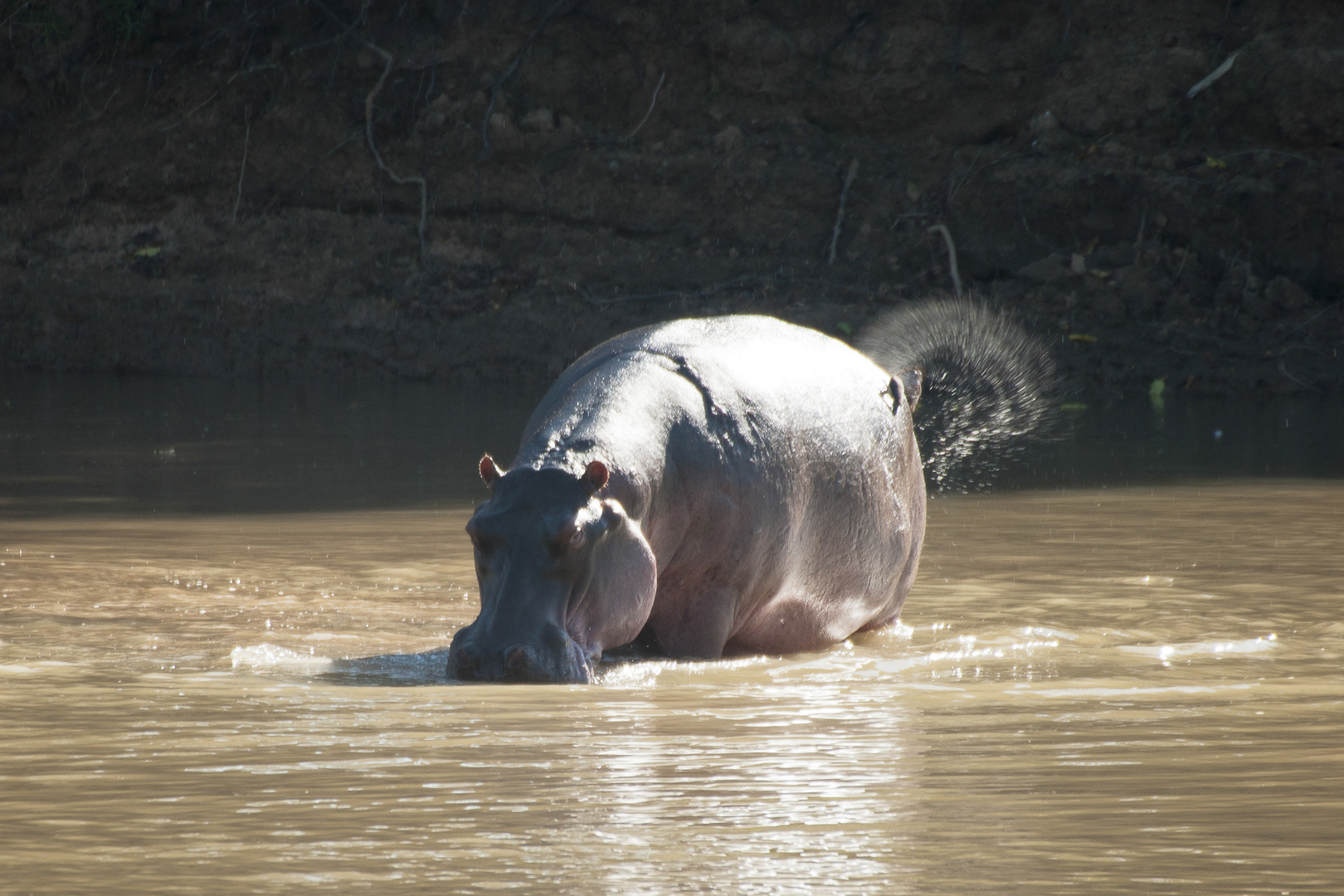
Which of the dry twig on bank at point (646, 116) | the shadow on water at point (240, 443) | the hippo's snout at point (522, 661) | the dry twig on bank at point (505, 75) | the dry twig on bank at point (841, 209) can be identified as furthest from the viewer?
the dry twig on bank at point (646, 116)

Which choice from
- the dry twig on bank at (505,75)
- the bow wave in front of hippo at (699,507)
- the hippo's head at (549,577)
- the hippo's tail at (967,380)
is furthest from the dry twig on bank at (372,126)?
the hippo's head at (549,577)

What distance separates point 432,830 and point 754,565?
226 centimetres

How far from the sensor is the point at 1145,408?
12.6 meters

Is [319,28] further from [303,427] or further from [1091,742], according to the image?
[1091,742]

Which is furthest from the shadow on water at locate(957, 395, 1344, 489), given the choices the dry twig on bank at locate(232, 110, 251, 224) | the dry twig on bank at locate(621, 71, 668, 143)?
the dry twig on bank at locate(232, 110, 251, 224)

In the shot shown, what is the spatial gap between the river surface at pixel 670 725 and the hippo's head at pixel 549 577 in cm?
13

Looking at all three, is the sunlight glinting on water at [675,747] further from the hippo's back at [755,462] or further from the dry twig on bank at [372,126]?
the dry twig on bank at [372,126]

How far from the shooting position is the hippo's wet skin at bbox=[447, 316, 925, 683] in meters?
3.94

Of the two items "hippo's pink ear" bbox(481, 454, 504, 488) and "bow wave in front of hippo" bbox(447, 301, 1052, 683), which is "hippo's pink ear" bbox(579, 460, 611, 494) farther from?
"hippo's pink ear" bbox(481, 454, 504, 488)

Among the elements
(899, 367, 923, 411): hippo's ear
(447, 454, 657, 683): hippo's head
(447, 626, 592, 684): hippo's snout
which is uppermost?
(899, 367, 923, 411): hippo's ear

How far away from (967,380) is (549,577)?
5589 mm

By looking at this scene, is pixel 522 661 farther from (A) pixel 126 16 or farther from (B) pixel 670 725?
(A) pixel 126 16

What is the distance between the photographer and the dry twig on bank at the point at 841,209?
50.2 feet

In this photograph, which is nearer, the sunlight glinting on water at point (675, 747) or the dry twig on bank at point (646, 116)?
the sunlight glinting on water at point (675, 747)
